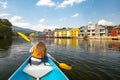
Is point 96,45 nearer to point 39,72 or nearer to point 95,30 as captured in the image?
point 39,72

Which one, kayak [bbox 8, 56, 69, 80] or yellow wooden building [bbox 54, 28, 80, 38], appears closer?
kayak [bbox 8, 56, 69, 80]

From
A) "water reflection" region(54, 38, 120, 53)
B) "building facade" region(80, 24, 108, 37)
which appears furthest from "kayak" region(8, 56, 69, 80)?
"building facade" region(80, 24, 108, 37)

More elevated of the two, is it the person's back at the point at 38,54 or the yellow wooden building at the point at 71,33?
the yellow wooden building at the point at 71,33

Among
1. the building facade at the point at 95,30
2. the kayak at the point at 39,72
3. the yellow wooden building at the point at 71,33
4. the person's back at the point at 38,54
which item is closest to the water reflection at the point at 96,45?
the person's back at the point at 38,54

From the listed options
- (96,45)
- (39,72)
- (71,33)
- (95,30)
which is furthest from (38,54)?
(71,33)

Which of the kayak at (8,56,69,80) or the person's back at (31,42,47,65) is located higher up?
the person's back at (31,42,47,65)

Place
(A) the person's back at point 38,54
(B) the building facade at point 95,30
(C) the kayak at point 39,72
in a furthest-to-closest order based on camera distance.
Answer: (B) the building facade at point 95,30 → (A) the person's back at point 38,54 → (C) the kayak at point 39,72

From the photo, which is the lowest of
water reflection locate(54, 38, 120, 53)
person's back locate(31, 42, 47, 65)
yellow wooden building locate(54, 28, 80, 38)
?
water reflection locate(54, 38, 120, 53)

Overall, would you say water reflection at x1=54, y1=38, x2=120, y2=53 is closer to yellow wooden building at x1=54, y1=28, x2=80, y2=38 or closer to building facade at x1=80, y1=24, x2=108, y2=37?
building facade at x1=80, y1=24, x2=108, y2=37

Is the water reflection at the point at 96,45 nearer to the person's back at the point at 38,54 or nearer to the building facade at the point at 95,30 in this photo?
the person's back at the point at 38,54

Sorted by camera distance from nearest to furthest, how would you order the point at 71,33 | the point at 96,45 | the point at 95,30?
1. the point at 96,45
2. the point at 95,30
3. the point at 71,33

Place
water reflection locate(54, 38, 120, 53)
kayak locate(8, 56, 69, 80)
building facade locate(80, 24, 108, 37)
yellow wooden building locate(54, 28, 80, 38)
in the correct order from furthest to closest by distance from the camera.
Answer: yellow wooden building locate(54, 28, 80, 38) → building facade locate(80, 24, 108, 37) → water reflection locate(54, 38, 120, 53) → kayak locate(8, 56, 69, 80)

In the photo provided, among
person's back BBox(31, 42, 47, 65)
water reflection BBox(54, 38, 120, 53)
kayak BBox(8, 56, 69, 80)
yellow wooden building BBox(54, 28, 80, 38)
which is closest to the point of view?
kayak BBox(8, 56, 69, 80)

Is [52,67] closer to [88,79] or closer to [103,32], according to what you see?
[88,79]
